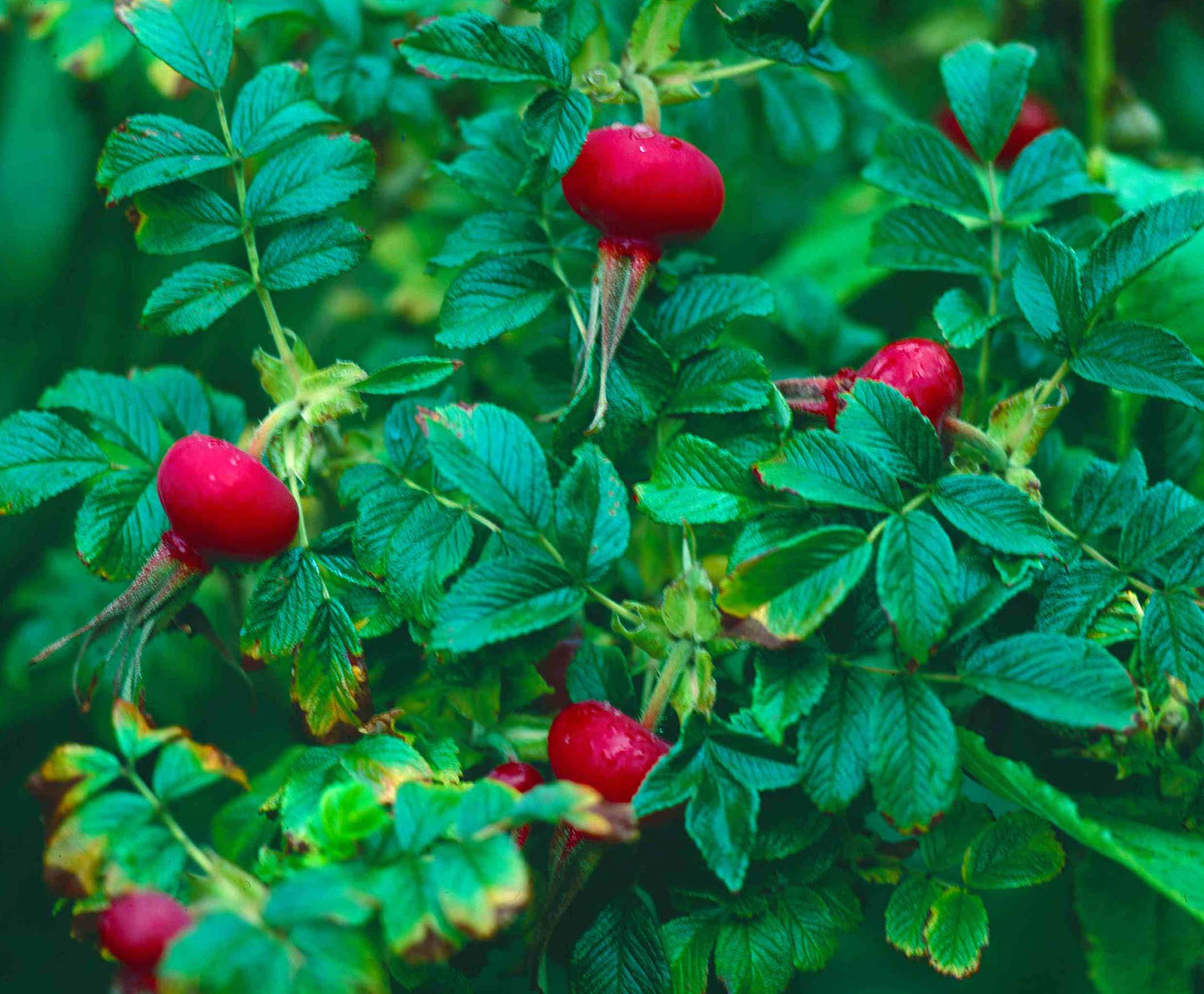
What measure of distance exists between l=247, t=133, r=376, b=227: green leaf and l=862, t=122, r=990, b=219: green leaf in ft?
1.11

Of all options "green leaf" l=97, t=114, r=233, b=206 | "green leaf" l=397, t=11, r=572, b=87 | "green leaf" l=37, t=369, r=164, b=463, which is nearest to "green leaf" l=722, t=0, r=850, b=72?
"green leaf" l=397, t=11, r=572, b=87

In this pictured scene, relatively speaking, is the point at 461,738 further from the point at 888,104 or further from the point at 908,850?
the point at 888,104

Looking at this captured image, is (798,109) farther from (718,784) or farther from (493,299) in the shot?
(718,784)

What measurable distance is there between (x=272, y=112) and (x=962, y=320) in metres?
0.45

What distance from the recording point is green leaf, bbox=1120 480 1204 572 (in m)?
0.52

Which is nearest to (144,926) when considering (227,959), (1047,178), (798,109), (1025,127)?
(227,959)

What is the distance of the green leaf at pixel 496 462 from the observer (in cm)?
48

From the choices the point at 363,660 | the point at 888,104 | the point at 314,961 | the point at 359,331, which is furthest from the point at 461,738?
the point at 888,104

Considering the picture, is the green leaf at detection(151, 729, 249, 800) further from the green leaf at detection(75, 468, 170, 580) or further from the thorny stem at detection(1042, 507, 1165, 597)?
the thorny stem at detection(1042, 507, 1165, 597)

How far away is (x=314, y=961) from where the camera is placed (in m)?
0.36

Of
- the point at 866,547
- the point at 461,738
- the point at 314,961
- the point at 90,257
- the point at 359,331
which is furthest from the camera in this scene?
the point at 359,331

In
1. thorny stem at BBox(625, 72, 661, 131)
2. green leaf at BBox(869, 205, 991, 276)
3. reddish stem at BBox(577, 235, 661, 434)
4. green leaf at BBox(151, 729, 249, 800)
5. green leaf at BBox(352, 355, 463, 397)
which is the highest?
thorny stem at BBox(625, 72, 661, 131)

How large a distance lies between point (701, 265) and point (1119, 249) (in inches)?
11.4

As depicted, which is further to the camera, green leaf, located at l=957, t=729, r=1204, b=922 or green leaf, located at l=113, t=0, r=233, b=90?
→ green leaf, located at l=113, t=0, r=233, b=90
